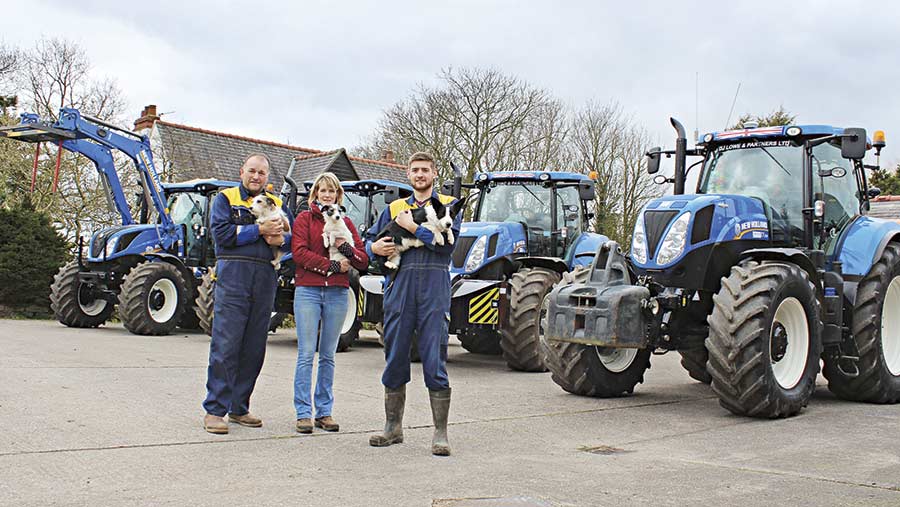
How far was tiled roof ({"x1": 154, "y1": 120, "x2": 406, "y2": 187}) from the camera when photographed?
26.7 m

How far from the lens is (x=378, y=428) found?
6898 millimetres

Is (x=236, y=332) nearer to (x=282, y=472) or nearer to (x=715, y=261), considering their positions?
(x=282, y=472)

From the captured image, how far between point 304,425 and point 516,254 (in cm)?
584

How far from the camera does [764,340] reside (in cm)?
730

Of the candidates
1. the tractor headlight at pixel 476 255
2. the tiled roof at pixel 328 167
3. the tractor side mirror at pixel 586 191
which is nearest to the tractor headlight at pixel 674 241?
the tractor headlight at pixel 476 255

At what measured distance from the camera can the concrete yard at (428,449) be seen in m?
4.79

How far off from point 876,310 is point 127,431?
266 inches

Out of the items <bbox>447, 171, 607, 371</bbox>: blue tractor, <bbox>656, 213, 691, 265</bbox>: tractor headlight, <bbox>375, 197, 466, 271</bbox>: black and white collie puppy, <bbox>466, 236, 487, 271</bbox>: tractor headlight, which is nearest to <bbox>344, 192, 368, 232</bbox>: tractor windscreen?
<bbox>447, 171, 607, 371</bbox>: blue tractor

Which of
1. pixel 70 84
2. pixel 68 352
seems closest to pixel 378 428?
pixel 68 352

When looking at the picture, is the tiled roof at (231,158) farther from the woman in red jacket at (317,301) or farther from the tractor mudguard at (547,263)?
the woman in red jacket at (317,301)

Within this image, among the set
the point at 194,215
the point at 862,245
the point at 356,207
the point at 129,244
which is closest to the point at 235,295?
the point at 862,245

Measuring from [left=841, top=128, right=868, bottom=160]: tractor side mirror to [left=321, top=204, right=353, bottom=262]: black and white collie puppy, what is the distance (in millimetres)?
4903

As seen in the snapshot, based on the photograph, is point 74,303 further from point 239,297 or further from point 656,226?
point 656,226

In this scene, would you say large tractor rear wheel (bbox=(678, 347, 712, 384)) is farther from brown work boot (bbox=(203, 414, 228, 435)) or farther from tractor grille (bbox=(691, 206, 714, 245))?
brown work boot (bbox=(203, 414, 228, 435))
